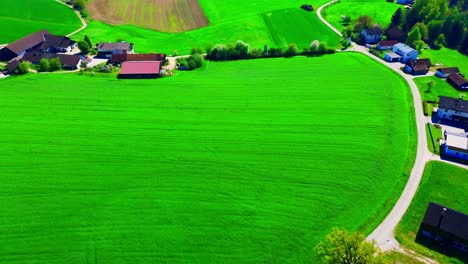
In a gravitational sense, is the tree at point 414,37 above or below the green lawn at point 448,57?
above

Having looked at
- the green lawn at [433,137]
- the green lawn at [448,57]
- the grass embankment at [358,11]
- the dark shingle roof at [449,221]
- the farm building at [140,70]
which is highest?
the farm building at [140,70]

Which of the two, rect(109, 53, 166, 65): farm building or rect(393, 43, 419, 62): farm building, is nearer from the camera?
rect(109, 53, 166, 65): farm building

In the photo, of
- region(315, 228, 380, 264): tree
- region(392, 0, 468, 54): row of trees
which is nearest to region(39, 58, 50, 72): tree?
region(315, 228, 380, 264): tree

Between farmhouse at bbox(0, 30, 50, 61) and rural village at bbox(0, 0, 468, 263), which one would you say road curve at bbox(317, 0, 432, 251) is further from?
farmhouse at bbox(0, 30, 50, 61)

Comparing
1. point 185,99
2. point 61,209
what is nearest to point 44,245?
point 61,209

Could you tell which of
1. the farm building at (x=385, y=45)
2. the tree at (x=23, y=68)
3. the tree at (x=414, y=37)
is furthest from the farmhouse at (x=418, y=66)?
the tree at (x=23, y=68)

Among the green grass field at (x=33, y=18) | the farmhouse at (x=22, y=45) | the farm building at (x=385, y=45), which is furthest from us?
the green grass field at (x=33, y=18)

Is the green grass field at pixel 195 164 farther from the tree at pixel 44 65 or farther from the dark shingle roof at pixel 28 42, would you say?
the dark shingle roof at pixel 28 42
